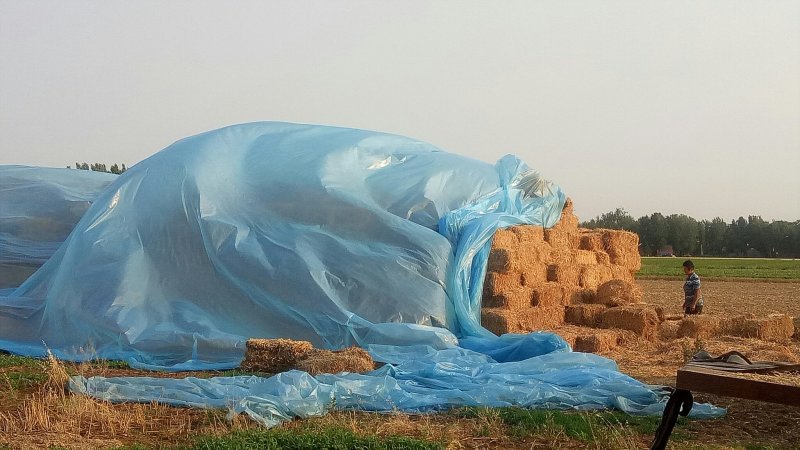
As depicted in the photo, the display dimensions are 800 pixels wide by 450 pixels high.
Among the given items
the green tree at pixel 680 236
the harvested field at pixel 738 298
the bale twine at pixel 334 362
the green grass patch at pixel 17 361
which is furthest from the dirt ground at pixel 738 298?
the green tree at pixel 680 236

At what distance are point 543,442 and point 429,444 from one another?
103 centimetres

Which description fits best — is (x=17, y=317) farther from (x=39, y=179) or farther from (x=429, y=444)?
(x=429, y=444)

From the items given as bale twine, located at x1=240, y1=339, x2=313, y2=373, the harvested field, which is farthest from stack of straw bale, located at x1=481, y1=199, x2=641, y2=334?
bale twine, located at x1=240, y1=339, x2=313, y2=373

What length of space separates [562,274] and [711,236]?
70.7m

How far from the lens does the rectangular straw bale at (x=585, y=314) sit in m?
13.0

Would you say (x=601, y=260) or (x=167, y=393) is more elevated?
(x=601, y=260)

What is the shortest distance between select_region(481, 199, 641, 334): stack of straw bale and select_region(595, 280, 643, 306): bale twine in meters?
0.02

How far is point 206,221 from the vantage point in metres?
11.8

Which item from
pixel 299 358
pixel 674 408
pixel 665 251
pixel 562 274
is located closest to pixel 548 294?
pixel 562 274

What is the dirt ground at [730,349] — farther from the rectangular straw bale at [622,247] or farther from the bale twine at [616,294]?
the rectangular straw bale at [622,247]

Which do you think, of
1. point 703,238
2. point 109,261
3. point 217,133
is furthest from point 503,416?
point 703,238

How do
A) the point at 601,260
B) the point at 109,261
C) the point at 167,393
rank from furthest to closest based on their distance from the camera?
the point at 601,260 → the point at 109,261 → the point at 167,393

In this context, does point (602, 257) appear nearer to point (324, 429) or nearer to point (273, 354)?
point (273, 354)

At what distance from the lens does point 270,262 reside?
11539 mm
